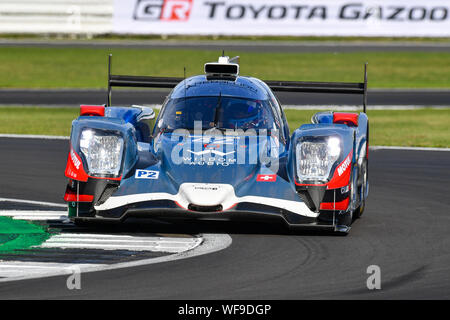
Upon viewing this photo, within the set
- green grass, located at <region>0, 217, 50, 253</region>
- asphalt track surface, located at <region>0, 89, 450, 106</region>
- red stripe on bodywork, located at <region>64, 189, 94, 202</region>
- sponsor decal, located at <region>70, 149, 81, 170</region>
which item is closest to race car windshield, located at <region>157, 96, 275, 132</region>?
sponsor decal, located at <region>70, 149, 81, 170</region>

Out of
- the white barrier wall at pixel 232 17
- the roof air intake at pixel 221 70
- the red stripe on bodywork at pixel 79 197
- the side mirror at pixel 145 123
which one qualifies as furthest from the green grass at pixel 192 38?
the red stripe on bodywork at pixel 79 197

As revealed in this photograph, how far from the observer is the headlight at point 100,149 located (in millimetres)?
9719

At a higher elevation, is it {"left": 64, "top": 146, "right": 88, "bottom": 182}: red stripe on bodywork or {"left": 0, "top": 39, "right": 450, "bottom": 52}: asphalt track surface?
{"left": 0, "top": 39, "right": 450, "bottom": 52}: asphalt track surface

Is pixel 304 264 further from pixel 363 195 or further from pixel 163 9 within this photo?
pixel 163 9

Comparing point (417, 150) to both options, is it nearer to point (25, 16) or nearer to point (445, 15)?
point (445, 15)

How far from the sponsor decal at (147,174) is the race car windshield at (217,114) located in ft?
3.40

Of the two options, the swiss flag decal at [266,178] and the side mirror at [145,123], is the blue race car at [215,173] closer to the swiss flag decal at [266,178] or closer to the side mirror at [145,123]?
the swiss flag decal at [266,178]

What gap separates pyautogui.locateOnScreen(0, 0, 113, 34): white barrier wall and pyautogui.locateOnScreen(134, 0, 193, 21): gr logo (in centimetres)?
112

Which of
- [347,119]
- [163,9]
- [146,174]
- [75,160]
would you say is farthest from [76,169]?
[163,9]

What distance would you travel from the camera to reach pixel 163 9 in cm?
3766

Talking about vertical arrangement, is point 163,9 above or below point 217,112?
above

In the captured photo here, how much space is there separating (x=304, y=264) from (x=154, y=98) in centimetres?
1830

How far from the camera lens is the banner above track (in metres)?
37.5

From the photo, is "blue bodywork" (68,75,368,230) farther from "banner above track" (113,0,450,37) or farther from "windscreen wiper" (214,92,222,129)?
"banner above track" (113,0,450,37)
